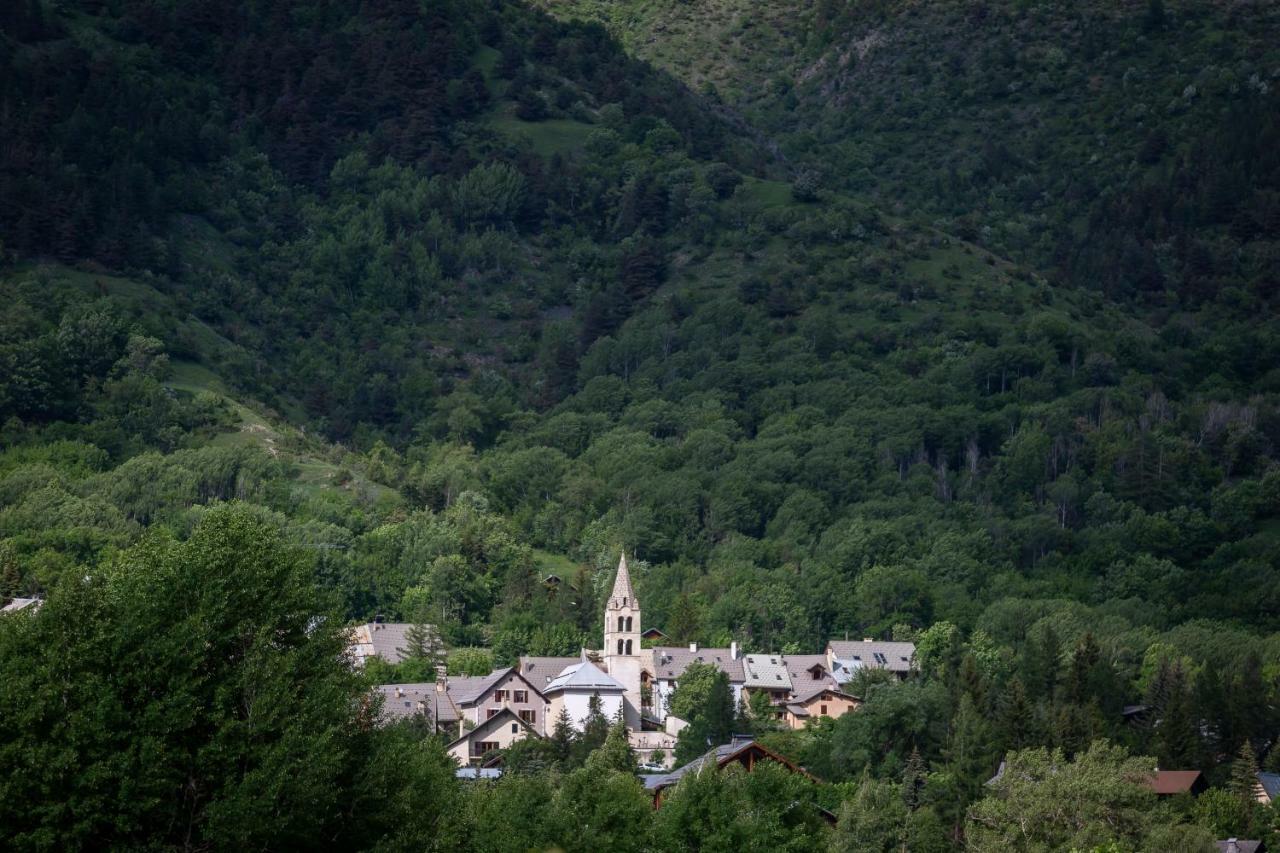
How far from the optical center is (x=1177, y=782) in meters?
95.5

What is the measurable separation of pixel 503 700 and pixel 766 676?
14823mm

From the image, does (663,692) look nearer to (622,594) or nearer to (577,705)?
(622,594)

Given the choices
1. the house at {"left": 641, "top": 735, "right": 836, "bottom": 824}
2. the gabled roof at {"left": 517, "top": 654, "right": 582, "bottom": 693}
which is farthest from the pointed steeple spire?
the house at {"left": 641, "top": 735, "right": 836, "bottom": 824}

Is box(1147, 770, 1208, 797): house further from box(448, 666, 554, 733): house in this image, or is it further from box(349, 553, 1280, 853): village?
box(448, 666, 554, 733): house

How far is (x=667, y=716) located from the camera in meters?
125

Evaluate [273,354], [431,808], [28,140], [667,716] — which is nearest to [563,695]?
[667,716]

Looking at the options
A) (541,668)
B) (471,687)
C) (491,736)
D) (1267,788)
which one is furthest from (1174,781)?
(541,668)

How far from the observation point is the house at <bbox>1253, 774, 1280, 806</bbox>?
96.3 metres

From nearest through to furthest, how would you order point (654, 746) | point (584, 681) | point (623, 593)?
point (654, 746), point (584, 681), point (623, 593)

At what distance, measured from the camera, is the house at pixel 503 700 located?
394 ft

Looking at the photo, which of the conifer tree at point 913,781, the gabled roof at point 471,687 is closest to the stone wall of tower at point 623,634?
the gabled roof at point 471,687

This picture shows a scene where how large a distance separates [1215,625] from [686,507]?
115 ft

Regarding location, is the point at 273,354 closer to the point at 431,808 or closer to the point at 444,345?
the point at 444,345

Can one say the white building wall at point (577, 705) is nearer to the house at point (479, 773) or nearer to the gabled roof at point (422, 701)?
the gabled roof at point (422, 701)
